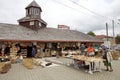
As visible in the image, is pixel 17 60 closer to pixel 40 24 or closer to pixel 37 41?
pixel 37 41

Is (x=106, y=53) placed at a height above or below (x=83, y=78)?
above

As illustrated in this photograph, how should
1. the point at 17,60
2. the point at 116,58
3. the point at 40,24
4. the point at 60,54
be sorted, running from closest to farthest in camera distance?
the point at 17,60 < the point at 116,58 < the point at 60,54 < the point at 40,24

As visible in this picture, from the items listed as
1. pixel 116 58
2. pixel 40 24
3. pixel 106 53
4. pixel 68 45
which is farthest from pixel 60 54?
pixel 106 53

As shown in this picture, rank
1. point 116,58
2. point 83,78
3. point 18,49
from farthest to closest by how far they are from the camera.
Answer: point 18,49 → point 116,58 → point 83,78

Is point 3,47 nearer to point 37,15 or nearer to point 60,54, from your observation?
point 60,54

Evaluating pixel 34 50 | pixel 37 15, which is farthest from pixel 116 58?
pixel 37 15

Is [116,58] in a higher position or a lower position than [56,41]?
lower

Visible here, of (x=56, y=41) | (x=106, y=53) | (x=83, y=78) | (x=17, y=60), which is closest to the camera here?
(x=83, y=78)

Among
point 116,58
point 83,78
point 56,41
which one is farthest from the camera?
point 56,41

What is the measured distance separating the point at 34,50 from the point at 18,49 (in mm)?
2133

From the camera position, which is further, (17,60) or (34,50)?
(34,50)

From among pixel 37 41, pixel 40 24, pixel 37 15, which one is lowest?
pixel 37 41

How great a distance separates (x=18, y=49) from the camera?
57.4ft

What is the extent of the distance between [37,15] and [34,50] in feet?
27.0
